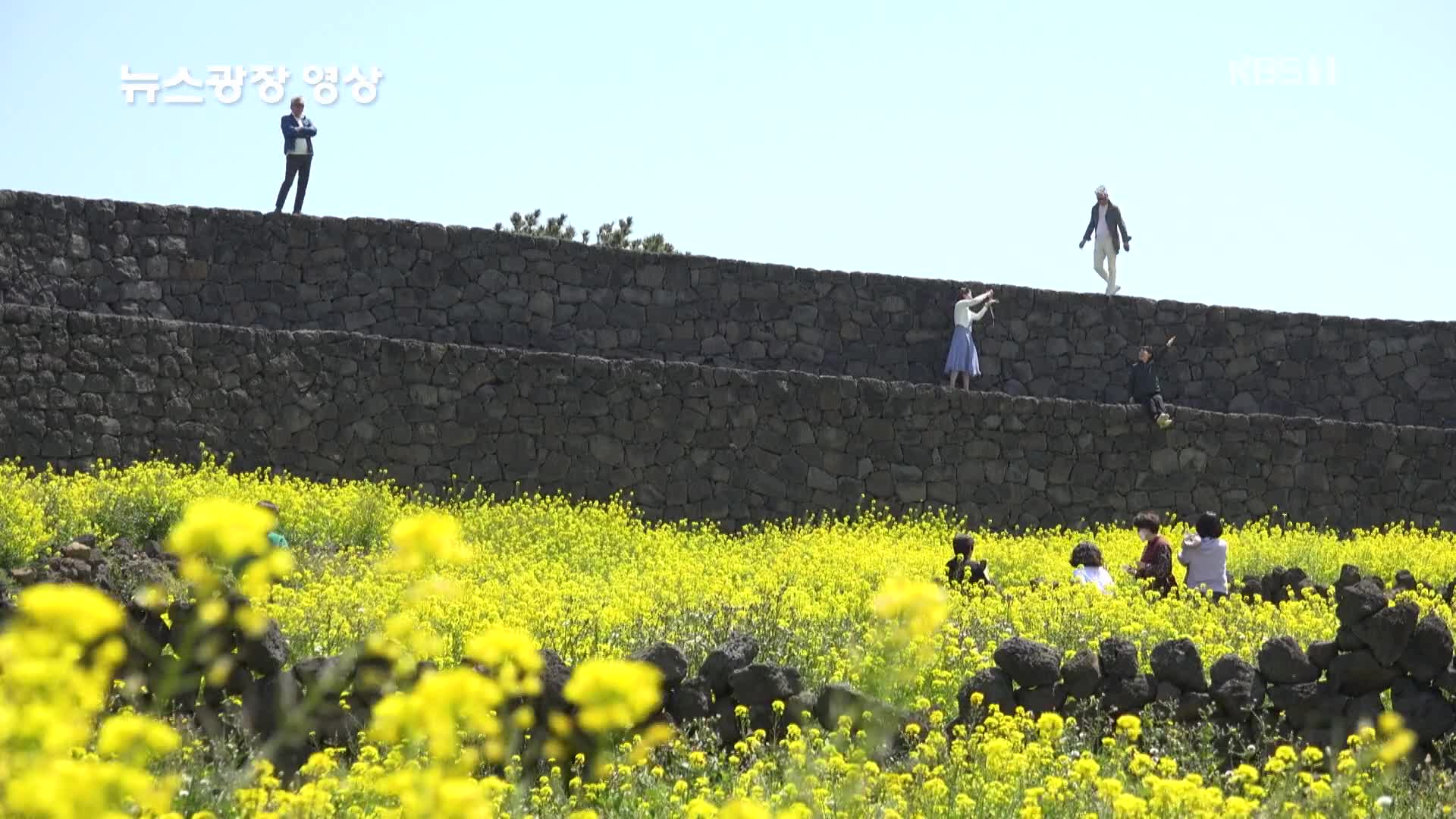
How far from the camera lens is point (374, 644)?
10.9 feet

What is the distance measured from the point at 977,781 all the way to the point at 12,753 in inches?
137

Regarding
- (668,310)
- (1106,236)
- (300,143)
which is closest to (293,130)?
(300,143)

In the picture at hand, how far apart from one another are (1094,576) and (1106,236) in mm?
8688

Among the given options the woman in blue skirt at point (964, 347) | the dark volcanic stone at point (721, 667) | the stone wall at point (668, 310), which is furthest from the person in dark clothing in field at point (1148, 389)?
the dark volcanic stone at point (721, 667)

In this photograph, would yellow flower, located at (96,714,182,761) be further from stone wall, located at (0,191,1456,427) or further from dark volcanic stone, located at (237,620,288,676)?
stone wall, located at (0,191,1456,427)

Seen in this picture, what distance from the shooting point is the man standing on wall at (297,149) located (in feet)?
53.3

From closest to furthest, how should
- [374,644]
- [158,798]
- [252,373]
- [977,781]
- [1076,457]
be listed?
[158,798]
[374,644]
[977,781]
[252,373]
[1076,457]

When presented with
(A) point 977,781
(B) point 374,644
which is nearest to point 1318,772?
(A) point 977,781

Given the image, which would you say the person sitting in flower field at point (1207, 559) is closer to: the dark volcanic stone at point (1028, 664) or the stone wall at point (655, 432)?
the dark volcanic stone at point (1028, 664)

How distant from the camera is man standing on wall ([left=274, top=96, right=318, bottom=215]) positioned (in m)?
16.2

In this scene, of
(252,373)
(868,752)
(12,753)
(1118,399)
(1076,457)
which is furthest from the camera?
(1118,399)

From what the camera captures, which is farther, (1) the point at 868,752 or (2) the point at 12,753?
(1) the point at 868,752

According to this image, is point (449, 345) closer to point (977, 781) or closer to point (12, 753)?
point (977, 781)

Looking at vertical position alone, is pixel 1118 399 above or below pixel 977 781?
above
